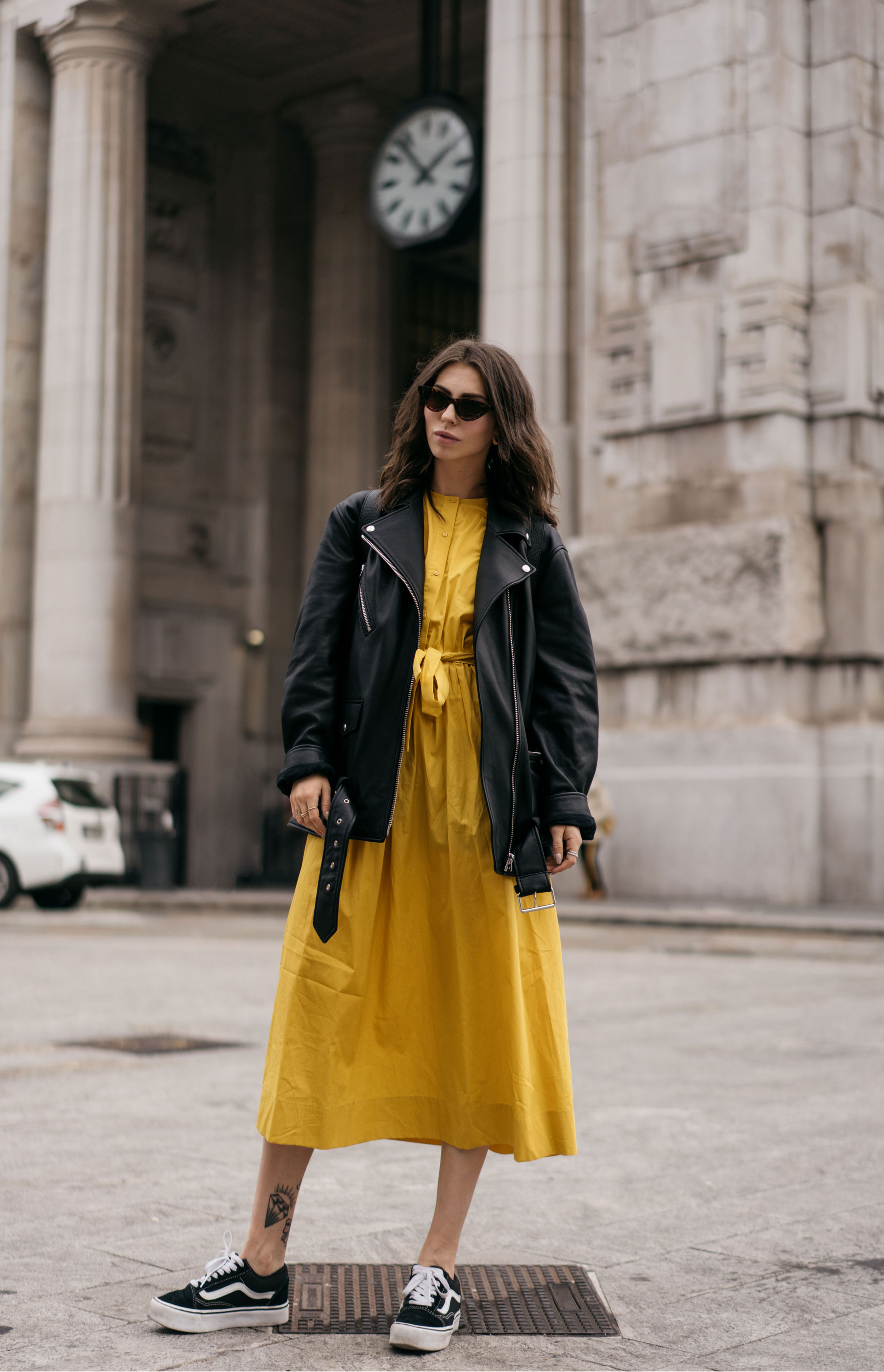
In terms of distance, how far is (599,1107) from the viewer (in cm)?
571

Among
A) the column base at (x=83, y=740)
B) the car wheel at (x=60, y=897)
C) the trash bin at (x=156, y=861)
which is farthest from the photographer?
the column base at (x=83, y=740)

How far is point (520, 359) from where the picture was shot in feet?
60.3

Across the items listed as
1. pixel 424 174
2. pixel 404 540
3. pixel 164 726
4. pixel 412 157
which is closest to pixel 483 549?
pixel 404 540

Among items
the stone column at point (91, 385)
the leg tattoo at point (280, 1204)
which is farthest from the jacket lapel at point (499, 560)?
the stone column at point (91, 385)

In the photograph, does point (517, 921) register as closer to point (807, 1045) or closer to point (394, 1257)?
point (394, 1257)

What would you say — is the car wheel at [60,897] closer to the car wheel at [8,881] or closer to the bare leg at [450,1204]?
the car wheel at [8,881]

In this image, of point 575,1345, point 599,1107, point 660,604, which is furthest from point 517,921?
point 660,604

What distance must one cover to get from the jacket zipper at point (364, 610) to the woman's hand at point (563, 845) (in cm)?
55

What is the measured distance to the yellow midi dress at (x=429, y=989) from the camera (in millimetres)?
3318

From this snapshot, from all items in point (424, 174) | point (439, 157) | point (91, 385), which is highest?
point (439, 157)

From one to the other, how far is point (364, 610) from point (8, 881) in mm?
14218

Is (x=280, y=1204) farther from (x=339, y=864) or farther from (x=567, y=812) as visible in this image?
(x=567, y=812)

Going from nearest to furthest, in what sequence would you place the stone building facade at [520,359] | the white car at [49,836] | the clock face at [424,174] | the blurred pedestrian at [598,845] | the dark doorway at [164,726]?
the stone building facade at [520,359]
the blurred pedestrian at [598,845]
the white car at [49,836]
the clock face at [424,174]
the dark doorway at [164,726]

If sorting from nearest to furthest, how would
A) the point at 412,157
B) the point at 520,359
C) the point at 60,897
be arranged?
the point at 60,897, the point at 520,359, the point at 412,157
